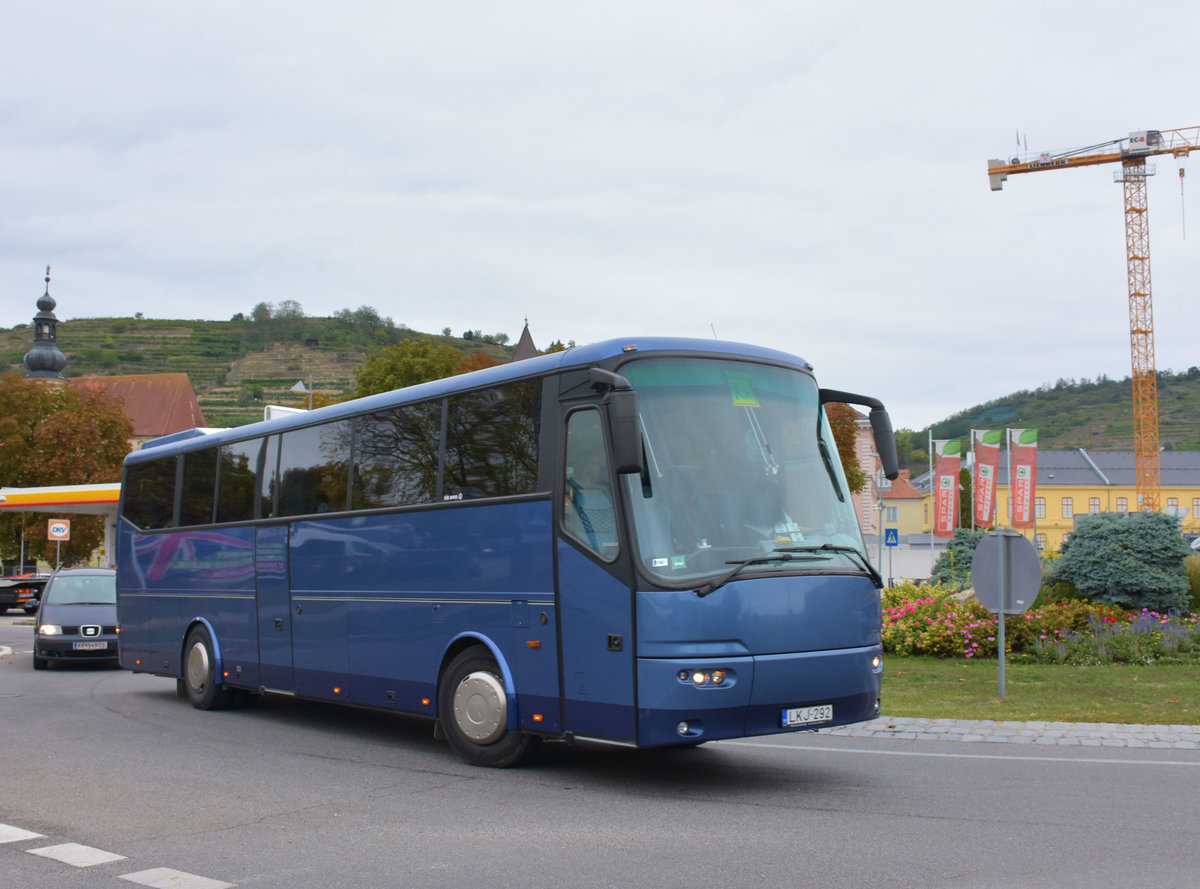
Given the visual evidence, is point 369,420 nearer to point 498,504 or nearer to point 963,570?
point 498,504

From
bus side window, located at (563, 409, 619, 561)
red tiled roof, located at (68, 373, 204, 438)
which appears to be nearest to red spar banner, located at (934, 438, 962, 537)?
bus side window, located at (563, 409, 619, 561)

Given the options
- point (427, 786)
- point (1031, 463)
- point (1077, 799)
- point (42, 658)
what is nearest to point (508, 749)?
point (427, 786)

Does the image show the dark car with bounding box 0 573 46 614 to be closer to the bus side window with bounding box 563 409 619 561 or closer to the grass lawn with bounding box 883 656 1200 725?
the grass lawn with bounding box 883 656 1200 725

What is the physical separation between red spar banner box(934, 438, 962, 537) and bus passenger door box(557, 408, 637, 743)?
25653 mm

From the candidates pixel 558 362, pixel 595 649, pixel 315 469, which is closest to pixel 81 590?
pixel 315 469

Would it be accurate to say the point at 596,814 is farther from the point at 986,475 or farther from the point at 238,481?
the point at 986,475

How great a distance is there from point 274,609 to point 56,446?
5932cm

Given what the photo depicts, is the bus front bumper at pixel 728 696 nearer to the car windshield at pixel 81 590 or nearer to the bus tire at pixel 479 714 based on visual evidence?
the bus tire at pixel 479 714

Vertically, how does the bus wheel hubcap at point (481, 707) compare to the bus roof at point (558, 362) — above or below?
below

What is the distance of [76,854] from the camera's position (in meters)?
7.07

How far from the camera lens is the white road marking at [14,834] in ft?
24.6

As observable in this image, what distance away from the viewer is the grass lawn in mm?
12883

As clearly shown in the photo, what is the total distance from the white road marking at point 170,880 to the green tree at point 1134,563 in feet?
53.0

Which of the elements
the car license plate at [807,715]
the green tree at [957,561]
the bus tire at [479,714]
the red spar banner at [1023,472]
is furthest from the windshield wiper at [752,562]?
the red spar banner at [1023,472]
